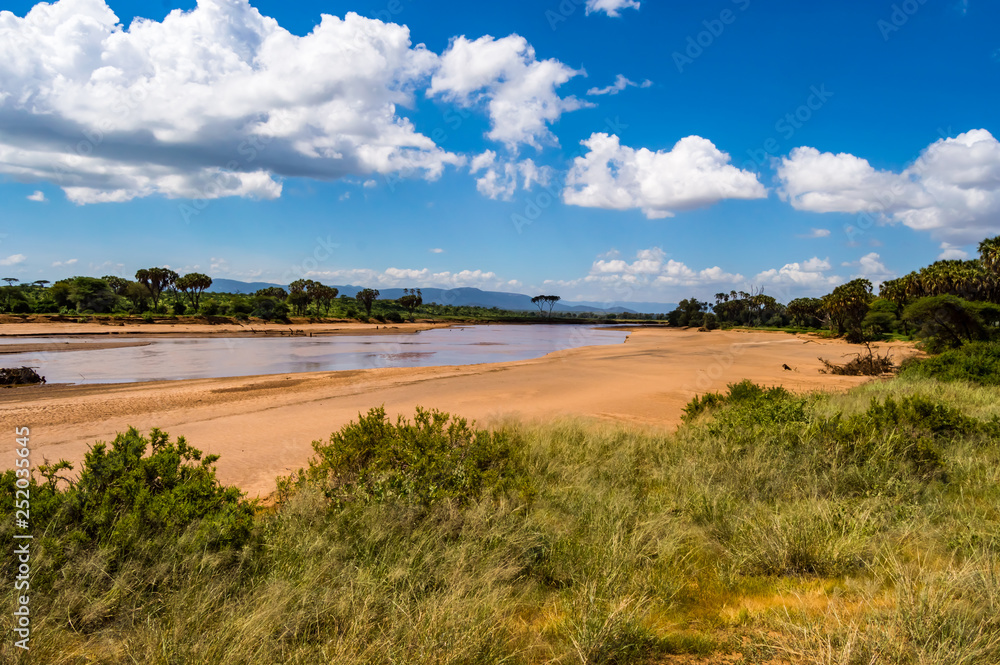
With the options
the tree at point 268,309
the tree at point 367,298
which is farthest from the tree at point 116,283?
the tree at point 367,298

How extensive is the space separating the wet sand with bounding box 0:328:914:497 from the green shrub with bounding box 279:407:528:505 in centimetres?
259

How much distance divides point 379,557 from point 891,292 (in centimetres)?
7968

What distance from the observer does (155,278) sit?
78.2m

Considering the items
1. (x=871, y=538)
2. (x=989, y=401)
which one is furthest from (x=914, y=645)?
(x=989, y=401)

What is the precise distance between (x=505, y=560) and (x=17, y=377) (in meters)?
25.4

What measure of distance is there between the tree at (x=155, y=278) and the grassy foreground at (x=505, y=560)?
89064 millimetres

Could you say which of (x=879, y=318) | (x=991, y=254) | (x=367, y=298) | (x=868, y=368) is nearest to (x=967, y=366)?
(x=868, y=368)

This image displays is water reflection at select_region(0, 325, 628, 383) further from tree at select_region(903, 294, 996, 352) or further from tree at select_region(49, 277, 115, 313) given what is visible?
tree at select_region(49, 277, 115, 313)

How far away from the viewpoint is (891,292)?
6369 cm

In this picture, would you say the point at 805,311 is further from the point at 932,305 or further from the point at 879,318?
the point at 932,305

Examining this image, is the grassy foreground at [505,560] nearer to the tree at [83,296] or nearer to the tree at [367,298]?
the tree at [83,296]

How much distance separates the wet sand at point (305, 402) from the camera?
11078 mm

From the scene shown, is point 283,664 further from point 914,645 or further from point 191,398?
point 191,398

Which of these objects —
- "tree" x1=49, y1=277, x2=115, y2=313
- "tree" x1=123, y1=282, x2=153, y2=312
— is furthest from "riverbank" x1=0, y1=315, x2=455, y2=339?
"tree" x1=123, y1=282, x2=153, y2=312
